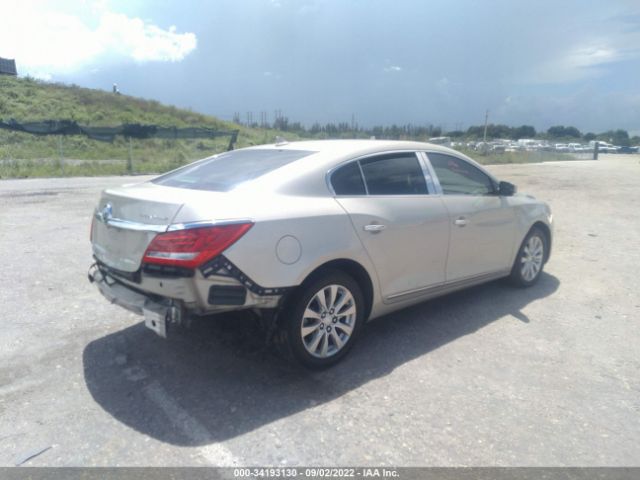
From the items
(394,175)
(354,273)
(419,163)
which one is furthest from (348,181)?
(419,163)

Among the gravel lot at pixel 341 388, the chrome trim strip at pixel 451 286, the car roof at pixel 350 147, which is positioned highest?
the car roof at pixel 350 147

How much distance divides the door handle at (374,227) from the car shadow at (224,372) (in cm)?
101

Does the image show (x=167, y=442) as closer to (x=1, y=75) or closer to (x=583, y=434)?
(x=583, y=434)

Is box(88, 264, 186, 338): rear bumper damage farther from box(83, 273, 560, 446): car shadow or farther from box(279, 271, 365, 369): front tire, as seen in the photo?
box(279, 271, 365, 369): front tire

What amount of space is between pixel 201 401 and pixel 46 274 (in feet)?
11.7

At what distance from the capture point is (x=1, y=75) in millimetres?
48750

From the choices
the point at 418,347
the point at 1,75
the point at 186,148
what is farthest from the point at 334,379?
the point at 1,75

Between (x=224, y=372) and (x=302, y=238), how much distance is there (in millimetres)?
1183

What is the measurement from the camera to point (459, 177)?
4.86 meters

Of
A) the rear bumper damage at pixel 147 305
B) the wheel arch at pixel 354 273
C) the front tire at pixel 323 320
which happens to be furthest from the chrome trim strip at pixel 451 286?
the rear bumper damage at pixel 147 305

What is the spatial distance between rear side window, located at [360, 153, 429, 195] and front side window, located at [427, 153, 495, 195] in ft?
0.85

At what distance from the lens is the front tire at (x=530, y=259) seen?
550 cm

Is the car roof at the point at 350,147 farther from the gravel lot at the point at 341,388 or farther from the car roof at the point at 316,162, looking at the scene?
the gravel lot at the point at 341,388

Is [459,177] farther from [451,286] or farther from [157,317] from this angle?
[157,317]
